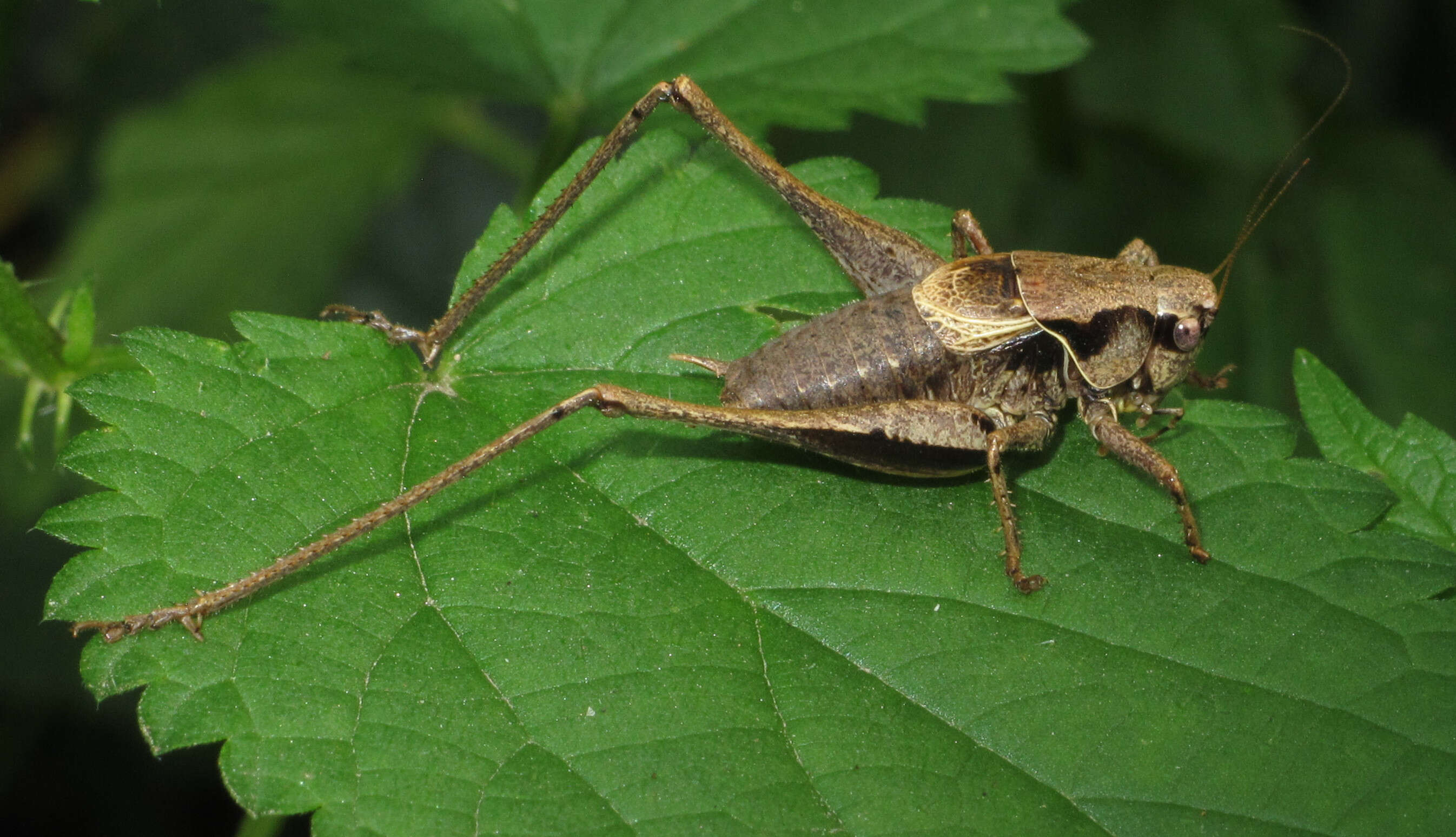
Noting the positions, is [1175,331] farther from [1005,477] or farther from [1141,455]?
[1005,477]

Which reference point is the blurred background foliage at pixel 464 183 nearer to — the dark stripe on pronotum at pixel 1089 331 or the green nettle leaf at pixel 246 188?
the green nettle leaf at pixel 246 188

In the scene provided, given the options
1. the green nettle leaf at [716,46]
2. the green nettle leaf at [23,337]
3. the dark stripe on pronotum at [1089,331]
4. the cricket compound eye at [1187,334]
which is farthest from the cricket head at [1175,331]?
the green nettle leaf at [23,337]

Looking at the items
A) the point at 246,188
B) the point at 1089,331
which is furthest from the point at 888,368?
the point at 246,188

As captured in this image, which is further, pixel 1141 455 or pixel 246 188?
pixel 246 188

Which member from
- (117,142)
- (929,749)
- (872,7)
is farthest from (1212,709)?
(117,142)

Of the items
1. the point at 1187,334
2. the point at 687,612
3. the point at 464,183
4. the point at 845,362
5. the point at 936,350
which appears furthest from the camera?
the point at 464,183

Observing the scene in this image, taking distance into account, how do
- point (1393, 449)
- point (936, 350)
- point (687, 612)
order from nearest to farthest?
point (687, 612), point (1393, 449), point (936, 350)

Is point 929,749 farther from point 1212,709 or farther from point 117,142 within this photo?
point 117,142
